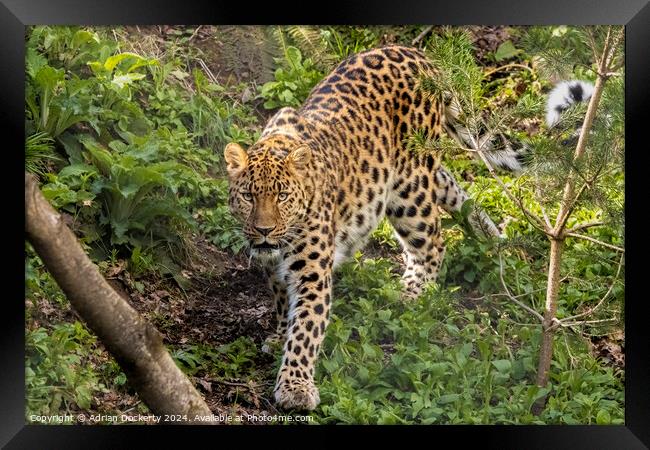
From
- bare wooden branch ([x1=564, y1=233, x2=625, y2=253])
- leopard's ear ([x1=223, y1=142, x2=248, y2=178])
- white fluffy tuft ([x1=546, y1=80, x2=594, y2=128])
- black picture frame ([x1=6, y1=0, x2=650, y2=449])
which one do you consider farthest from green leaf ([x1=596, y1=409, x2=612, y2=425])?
leopard's ear ([x1=223, y1=142, x2=248, y2=178])

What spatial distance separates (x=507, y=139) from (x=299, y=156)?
1393 millimetres

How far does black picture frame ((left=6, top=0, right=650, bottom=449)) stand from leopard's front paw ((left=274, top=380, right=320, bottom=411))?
0.80ft

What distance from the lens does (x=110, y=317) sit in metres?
6.42

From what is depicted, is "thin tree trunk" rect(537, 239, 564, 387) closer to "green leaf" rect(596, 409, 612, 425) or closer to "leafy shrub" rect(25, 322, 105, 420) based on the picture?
"green leaf" rect(596, 409, 612, 425)

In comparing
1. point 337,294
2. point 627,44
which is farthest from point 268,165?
point 627,44

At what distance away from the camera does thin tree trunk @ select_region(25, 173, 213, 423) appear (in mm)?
6156

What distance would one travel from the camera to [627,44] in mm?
7211

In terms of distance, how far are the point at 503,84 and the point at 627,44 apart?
1206 millimetres

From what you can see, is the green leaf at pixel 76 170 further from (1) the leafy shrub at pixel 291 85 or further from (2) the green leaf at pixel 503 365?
(2) the green leaf at pixel 503 365

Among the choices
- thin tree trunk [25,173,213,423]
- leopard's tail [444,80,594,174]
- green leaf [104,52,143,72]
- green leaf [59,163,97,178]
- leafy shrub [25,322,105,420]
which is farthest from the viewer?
green leaf [59,163,97,178]

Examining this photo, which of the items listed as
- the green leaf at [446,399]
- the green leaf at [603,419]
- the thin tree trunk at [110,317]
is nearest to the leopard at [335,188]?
the green leaf at [446,399]

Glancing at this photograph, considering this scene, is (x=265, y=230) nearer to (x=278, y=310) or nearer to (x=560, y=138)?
(x=278, y=310)
